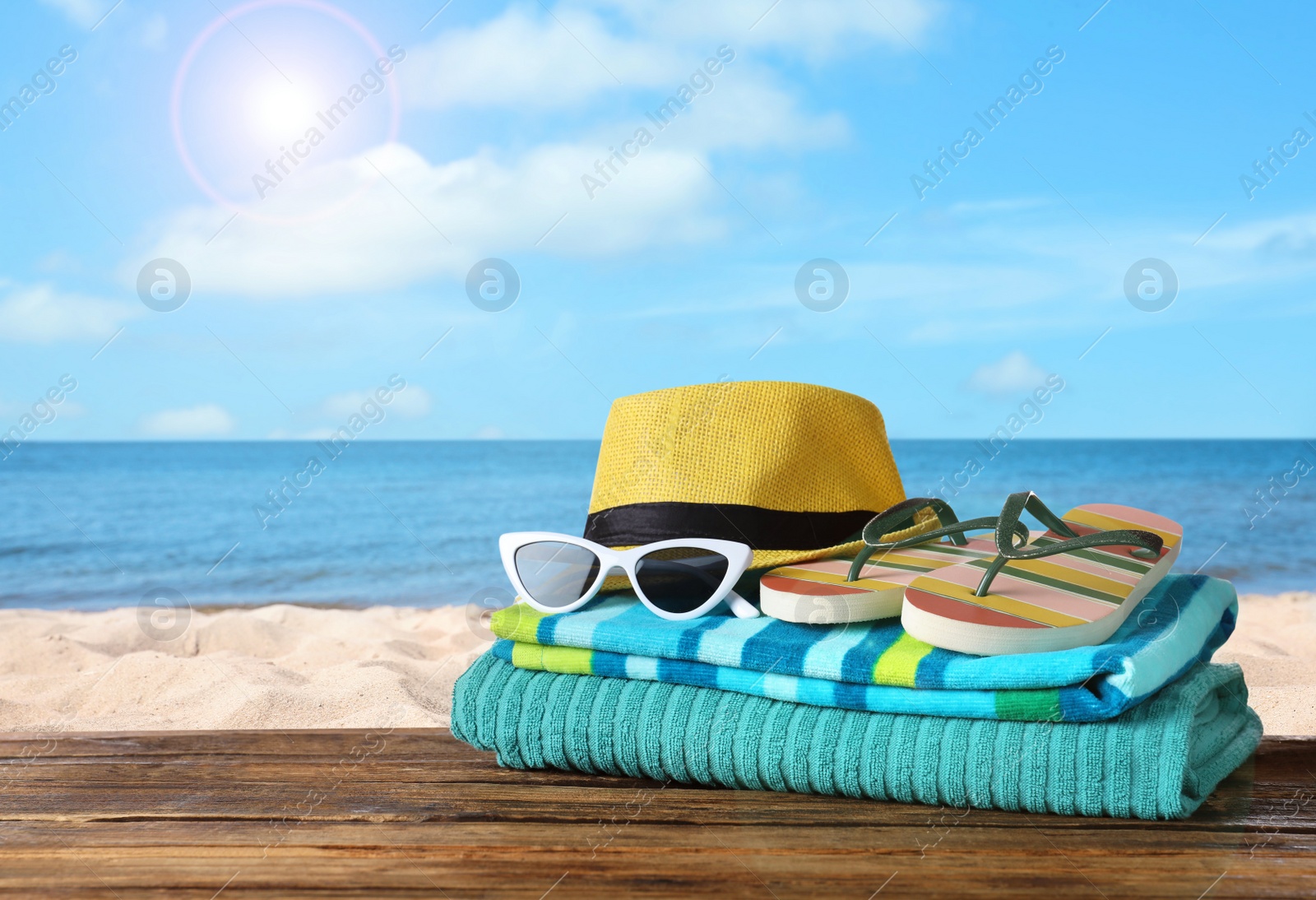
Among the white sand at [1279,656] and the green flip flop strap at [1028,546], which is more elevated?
the green flip flop strap at [1028,546]

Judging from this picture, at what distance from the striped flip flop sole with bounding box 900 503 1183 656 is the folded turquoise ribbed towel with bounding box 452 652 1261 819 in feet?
0.31

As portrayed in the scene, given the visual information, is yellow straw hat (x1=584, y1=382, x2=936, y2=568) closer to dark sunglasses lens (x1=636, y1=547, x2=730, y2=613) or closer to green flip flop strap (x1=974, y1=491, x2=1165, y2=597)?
dark sunglasses lens (x1=636, y1=547, x2=730, y2=613)

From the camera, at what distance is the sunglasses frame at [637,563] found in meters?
1.30

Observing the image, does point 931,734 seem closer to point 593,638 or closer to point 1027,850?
point 1027,850

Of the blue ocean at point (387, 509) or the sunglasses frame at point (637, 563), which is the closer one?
the sunglasses frame at point (637, 563)

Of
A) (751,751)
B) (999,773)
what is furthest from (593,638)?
(999,773)

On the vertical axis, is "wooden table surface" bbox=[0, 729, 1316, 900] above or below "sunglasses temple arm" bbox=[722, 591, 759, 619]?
below

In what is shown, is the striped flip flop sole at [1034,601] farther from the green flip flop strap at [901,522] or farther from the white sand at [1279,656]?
the white sand at [1279,656]

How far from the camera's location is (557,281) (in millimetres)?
9172

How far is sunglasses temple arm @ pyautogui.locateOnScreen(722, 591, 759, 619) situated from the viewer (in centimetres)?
131

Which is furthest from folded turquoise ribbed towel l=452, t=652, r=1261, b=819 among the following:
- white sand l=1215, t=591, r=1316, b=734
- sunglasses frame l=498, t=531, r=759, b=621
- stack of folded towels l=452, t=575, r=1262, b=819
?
white sand l=1215, t=591, r=1316, b=734

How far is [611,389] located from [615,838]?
1024 centimetres

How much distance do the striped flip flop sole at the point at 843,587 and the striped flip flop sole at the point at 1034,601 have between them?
0.18 feet

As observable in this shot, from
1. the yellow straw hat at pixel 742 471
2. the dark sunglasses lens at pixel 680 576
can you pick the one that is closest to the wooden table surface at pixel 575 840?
the dark sunglasses lens at pixel 680 576
